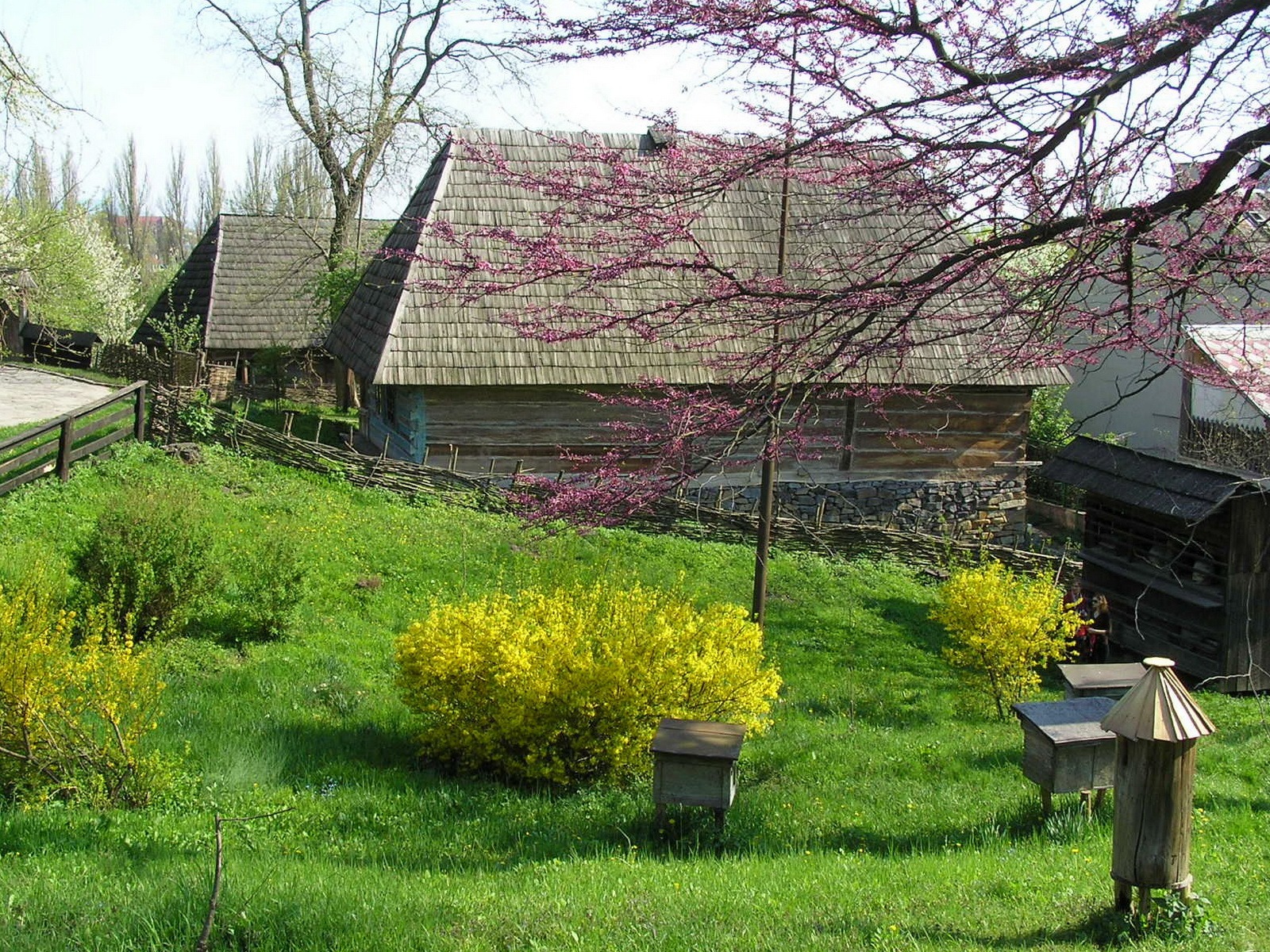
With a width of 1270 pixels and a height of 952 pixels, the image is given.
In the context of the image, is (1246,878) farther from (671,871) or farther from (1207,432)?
(1207,432)

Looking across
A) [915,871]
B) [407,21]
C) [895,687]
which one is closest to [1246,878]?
[915,871]

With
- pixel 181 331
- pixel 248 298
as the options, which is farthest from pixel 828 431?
pixel 248 298

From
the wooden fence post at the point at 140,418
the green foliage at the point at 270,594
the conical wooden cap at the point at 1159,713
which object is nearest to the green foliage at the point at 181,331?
the wooden fence post at the point at 140,418

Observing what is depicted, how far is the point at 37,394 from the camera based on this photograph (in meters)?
21.7

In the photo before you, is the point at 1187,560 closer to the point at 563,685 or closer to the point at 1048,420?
the point at 563,685

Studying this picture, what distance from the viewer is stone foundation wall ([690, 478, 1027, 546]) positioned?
18188 mm

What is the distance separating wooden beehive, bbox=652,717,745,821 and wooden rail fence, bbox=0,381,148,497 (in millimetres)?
9815

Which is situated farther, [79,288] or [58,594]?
[79,288]

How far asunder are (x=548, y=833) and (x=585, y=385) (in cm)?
1103

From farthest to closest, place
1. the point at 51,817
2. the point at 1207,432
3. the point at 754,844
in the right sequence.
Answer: the point at 1207,432 < the point at 754,844 < the point at 51,817

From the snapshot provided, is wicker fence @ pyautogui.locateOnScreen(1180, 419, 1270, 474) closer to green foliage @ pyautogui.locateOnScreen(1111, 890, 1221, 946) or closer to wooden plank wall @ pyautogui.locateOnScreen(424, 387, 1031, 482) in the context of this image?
wooden plank wall @ pyautogui.locateOnScreen(424, 387, 1031, 482)

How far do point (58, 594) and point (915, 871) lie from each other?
7.89 metres

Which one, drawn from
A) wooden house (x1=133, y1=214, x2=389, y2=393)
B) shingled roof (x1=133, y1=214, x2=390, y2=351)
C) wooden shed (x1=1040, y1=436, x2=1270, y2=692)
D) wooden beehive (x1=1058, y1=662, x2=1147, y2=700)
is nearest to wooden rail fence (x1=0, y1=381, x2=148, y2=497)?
wooden beehive (x1=1058, y1=662, x2=1147, y2=700)

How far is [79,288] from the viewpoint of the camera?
27375 millimetres
